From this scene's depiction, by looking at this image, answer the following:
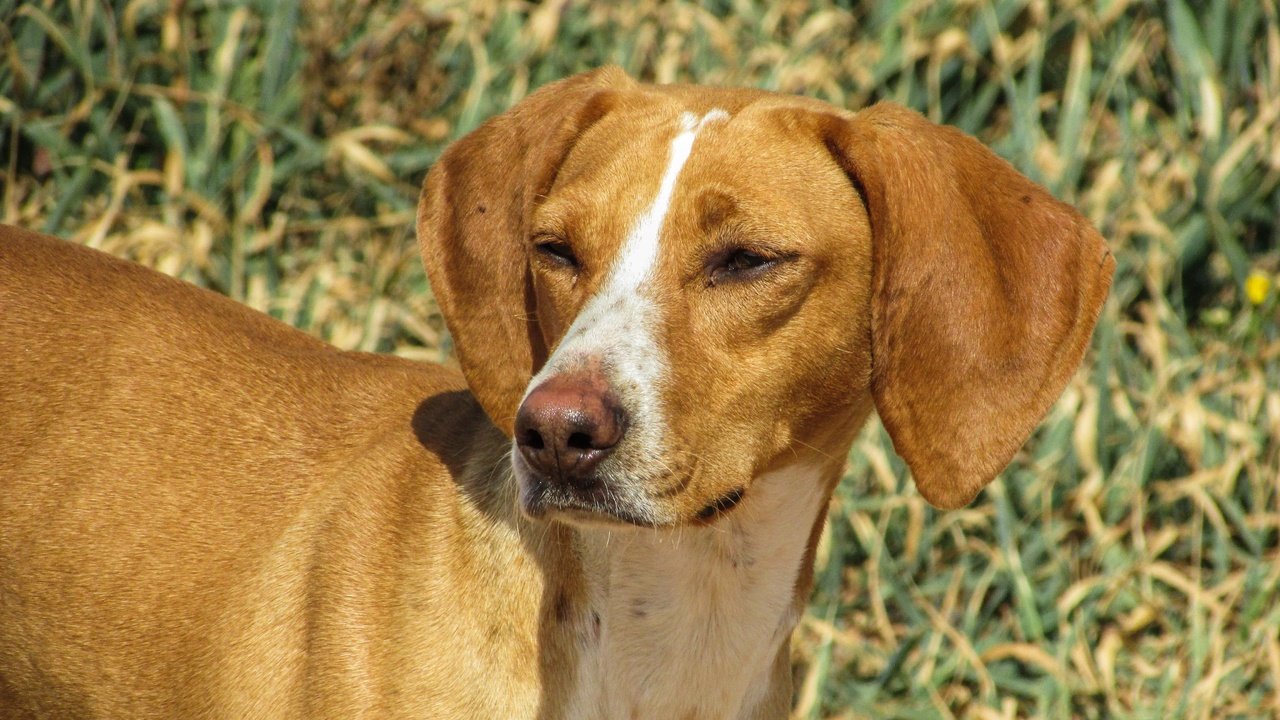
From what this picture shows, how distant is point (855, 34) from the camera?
529 centimetres

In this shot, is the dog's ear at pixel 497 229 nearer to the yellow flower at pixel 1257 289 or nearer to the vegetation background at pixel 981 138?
the vegetation background at pixel 981 138

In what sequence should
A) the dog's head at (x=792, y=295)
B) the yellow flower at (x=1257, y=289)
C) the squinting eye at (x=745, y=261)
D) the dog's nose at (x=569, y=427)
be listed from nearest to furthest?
the dog's nose at (x=569, y=427), the dog's head at (x=792, y=295), the squinting eye at (x=745, y=261), the yellow flower at (x=1257, y=289)

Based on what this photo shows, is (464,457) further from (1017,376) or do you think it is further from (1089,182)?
(1089,182)

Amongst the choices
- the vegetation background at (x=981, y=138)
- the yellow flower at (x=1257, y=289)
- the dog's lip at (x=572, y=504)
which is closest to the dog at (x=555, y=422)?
the dog's lip at (x=572, y=504)

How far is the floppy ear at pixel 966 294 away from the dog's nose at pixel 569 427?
0.55 m

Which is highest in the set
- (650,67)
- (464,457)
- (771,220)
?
(771,220)

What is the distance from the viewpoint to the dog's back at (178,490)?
276 centimetres

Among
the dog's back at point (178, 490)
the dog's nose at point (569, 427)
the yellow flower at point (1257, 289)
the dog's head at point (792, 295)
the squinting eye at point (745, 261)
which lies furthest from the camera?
the yellow flower at point (1257, 289)

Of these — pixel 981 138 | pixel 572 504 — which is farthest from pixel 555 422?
pixel 981 138

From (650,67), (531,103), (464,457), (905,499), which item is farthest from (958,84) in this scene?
(464,457)

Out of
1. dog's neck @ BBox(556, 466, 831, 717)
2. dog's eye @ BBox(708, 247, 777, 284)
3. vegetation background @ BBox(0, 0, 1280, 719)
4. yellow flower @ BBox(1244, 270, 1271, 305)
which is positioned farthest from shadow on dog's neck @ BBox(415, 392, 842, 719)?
yellow flower @ BBox(1244, 270, 1271, 305)

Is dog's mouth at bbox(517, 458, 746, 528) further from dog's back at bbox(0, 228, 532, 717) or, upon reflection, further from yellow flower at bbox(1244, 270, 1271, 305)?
yellow flower at bbox(1244, 270, 1271, 305)

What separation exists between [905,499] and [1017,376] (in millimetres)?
1923

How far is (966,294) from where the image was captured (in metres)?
2.53
